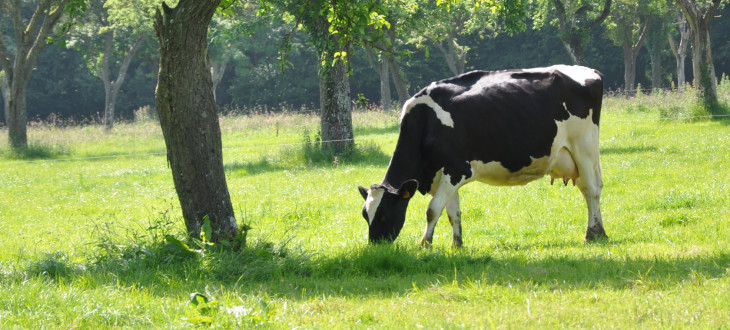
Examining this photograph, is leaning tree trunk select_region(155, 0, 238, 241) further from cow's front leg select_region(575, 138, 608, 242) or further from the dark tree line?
the dark tree line

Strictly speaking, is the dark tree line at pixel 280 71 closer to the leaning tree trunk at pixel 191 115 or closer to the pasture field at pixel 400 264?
the pasture field at pixel 400 264

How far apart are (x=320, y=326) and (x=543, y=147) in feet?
16.1

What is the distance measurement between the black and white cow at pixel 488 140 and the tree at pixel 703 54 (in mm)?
17474

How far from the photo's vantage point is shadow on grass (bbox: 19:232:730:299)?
686 centimetres

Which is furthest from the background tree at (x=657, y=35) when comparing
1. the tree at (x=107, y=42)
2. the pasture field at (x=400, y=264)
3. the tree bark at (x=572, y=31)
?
the pasture field at (x=400, y=264)

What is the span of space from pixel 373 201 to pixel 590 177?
290 cm

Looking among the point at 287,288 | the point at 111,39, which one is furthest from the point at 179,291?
the point at 111,39

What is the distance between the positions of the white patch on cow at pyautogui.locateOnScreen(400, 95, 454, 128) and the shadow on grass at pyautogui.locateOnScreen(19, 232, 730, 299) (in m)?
1.59

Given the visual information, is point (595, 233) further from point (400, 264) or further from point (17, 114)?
point (17, 114)

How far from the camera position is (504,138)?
31.2 ft

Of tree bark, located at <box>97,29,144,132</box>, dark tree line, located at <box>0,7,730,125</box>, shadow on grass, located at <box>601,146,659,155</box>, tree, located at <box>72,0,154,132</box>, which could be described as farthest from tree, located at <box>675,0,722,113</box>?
dark tree line, located at <box>0,7,730,125</box>

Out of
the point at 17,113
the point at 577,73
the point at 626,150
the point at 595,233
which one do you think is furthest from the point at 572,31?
the point at 595,233

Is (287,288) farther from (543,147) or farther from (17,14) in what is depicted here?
(17,14)

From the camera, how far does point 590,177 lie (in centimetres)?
1009
